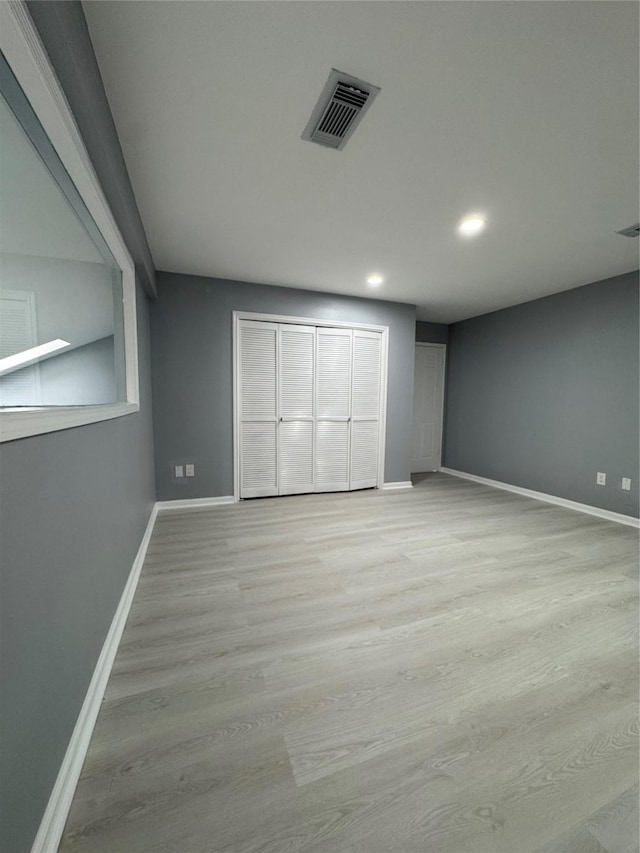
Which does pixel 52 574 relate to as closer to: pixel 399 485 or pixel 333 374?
pixel 333 374

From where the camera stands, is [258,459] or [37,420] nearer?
[37,420]

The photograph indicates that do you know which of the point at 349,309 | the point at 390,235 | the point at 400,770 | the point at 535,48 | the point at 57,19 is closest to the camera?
the point at 57,19

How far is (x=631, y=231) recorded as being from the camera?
2.34 m

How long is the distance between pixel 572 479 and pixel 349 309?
321 cm

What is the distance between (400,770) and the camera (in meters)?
0.99

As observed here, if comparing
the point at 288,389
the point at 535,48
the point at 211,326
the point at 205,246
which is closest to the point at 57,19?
the point at 535,48

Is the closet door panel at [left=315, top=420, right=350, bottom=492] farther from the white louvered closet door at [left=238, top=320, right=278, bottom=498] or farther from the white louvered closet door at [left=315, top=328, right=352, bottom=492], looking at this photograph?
the white louvered closet door at [left=238, top=320, right=278, bottom=498]

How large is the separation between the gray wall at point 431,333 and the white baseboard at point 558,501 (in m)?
2.17

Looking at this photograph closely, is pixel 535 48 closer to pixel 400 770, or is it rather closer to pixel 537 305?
pixel 400 770

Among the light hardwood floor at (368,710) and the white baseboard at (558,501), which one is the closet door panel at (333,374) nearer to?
the light hardwood floor at (368,710)

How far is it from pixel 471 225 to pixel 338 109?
136 cm

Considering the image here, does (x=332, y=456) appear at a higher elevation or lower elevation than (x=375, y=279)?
lower

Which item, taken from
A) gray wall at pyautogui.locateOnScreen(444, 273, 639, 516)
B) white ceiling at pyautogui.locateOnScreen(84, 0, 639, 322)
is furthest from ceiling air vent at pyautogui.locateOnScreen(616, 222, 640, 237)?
gray wall at pyautogui.locateOnScreen(444, 273, 639, 516)

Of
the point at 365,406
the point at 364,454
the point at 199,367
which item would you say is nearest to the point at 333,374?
the point at 365,406
